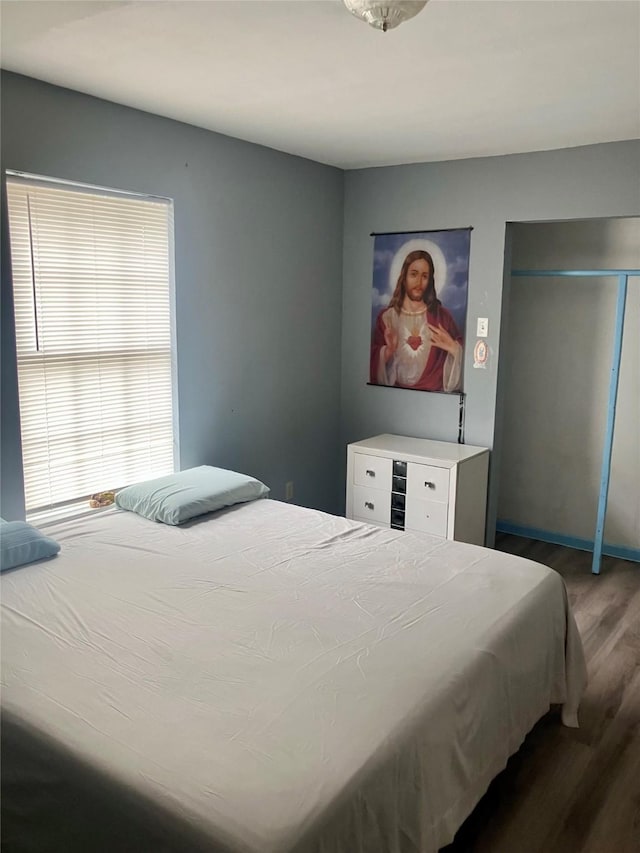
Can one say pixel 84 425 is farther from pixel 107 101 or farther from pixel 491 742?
pixel 491 742

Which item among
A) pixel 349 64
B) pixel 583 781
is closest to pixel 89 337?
pixel 349 64

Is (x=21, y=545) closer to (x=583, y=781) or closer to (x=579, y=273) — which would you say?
(x=583, y=781)

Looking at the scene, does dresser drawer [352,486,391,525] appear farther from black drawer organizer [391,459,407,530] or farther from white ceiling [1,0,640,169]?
white ceiling [1,0,640,169]

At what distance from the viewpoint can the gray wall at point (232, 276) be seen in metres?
2.81

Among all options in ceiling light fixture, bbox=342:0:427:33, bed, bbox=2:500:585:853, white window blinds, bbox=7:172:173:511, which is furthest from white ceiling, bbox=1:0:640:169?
bed, bbox=2:500:585:853

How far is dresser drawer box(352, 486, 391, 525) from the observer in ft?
13.1

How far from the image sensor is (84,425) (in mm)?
3131

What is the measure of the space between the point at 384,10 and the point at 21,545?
2.16m

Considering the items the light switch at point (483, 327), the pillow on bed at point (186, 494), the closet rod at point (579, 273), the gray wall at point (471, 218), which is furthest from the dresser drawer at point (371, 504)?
the closet rod at point (579, 273)

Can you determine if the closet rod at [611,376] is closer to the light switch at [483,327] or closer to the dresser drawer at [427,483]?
the light switch at [483,327]

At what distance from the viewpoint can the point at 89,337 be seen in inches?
123

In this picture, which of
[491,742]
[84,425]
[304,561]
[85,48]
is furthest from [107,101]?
[491,742]

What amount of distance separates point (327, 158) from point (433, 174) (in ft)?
2.14

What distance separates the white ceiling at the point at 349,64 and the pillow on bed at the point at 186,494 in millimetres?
1720
